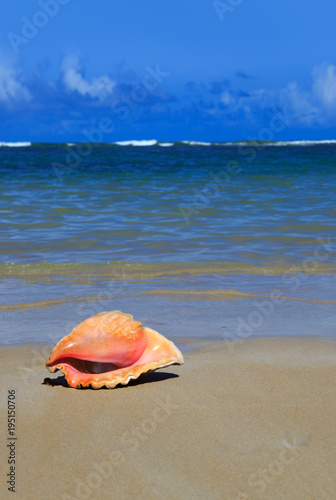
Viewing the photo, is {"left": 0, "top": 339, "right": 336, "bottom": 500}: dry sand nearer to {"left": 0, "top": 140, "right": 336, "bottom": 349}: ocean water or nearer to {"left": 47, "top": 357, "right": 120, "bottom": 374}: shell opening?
{"left": 47, "top": 357, "right": 120, "bottom": 374}: shell opening

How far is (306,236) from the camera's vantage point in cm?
746

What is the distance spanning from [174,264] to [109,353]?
10.7 ft

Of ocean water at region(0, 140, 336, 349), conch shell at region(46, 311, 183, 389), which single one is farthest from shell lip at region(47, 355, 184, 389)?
ocean water at region(0, 140, 336, 349)

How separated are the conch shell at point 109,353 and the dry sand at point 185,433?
0.08 m

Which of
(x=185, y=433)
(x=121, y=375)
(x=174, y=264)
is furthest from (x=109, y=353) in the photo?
(x=174, y=264)

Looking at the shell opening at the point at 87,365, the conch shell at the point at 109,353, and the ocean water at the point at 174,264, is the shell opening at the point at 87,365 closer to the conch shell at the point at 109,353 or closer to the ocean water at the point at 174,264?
the conch shell at the point at 109,353

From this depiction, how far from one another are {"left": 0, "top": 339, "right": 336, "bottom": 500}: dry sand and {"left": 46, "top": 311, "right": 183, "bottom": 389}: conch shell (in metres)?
0.08

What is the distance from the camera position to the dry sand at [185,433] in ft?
6.03

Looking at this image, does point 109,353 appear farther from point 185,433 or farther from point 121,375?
point 185,433

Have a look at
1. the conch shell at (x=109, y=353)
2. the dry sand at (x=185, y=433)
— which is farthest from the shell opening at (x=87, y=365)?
the dry sand at (x=185, y=433)

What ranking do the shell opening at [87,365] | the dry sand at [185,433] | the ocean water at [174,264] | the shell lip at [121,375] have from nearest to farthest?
1. the dry sand at [185,433]
2. the shell lip at [121,375]
3. the shell opening at [87,365]
4. the ocean water at [174,264]

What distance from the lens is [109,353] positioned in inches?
103

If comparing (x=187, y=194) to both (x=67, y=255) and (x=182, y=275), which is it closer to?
(x=67, y=255)

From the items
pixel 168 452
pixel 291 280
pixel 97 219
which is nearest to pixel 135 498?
pixel 168 452
